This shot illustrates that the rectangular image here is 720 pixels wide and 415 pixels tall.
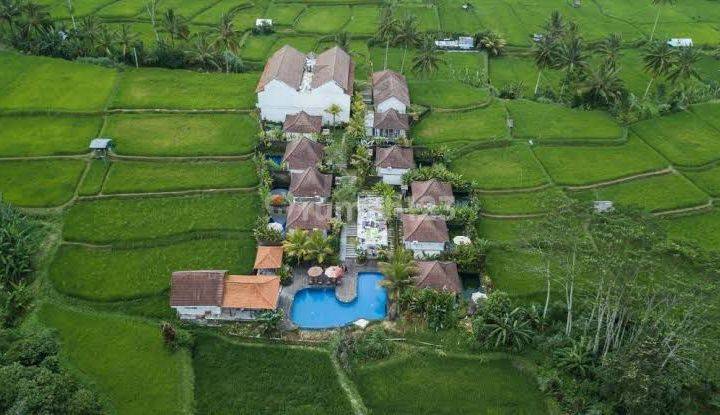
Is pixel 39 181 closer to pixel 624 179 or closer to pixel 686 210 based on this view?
pixel 624 179

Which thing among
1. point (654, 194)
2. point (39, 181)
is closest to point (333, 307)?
point (39, 181)

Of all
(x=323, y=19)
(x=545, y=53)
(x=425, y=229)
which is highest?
(x=323, y=19)

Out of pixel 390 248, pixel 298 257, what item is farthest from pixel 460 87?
pixel 298 257

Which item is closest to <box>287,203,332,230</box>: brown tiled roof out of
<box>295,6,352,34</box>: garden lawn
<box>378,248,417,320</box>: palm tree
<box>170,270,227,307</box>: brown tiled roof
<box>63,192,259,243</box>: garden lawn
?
<box>63,192,259,243</box>: garden lawn

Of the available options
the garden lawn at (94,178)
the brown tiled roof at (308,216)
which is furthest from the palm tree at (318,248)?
the garden lawn at (94,178)

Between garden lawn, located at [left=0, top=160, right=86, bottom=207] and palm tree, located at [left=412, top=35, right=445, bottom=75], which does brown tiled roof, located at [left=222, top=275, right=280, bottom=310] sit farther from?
palm tree, located at [left=412, top=35, right=445, bottom=75]

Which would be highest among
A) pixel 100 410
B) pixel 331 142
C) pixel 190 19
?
pixel 190 19

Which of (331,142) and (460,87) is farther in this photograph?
(460,87)

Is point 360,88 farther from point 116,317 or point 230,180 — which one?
point 116,317

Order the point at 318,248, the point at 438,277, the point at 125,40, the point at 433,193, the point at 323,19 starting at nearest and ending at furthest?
the point at 438,277 < the point at 318,248 < the point at 433,193 < the point at 125,40 < the point at 323,19
